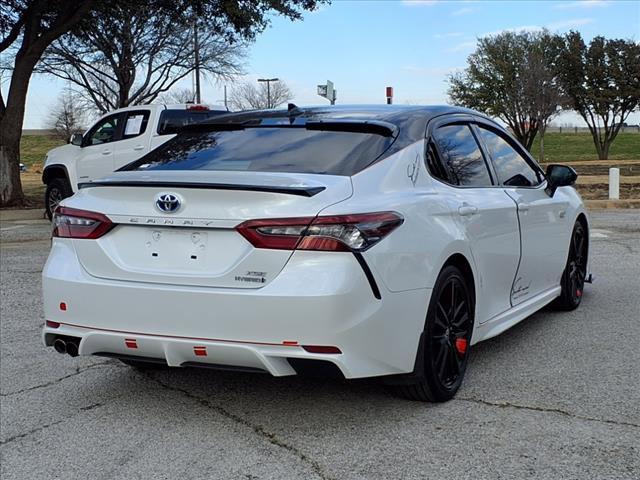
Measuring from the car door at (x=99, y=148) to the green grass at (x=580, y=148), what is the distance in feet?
118

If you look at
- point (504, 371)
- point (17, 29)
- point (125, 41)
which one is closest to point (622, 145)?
point (125, 41)

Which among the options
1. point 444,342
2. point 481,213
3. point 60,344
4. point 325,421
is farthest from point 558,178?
point 60,344

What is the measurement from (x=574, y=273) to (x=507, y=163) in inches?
57.2

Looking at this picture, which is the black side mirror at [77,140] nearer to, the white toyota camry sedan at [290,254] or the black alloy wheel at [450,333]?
the white toyota camry sedan at [290,254]

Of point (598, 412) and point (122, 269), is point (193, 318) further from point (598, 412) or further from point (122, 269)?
point (598, 412)

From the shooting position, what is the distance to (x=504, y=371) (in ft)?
15.2

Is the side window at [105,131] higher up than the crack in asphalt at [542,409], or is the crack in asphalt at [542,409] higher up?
the side window at [105,131]

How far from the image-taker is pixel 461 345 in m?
4.17

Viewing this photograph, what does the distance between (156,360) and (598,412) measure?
7.44 ft

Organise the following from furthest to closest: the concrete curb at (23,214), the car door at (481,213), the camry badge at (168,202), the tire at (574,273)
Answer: the concrete curb at (23,214), the tire at (574,273), the car door at (481,213), the camry badge at (168,202)

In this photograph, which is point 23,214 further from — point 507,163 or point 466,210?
point 466,210

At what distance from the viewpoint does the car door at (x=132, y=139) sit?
1368 centimetres

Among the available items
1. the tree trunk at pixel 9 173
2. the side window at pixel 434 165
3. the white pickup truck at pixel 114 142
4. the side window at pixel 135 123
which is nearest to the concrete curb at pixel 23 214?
the tree trunk at pixel 9 173

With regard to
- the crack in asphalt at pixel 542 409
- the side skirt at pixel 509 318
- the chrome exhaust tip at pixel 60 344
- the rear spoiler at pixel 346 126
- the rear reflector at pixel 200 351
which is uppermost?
the rear spoiler at pixel 346 126
